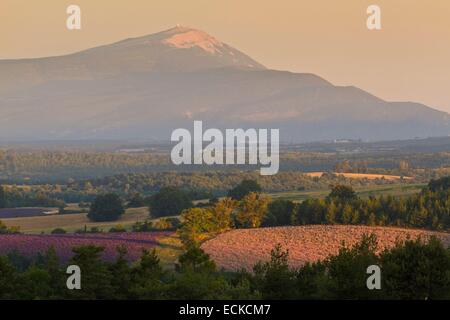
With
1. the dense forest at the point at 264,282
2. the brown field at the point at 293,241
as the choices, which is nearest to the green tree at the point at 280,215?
the brown field at the point at 293,241

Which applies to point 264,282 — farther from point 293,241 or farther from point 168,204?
point 168,204

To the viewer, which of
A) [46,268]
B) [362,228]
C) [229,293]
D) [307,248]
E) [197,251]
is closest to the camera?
[229,293]

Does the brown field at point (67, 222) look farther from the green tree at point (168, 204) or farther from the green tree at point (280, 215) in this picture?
the green tree at point (280, 215)

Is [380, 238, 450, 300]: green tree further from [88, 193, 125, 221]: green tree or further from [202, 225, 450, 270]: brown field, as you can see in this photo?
[88, 193, 125, 221]: green tree

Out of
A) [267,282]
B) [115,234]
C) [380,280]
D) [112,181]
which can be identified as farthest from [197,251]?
[112,181]
